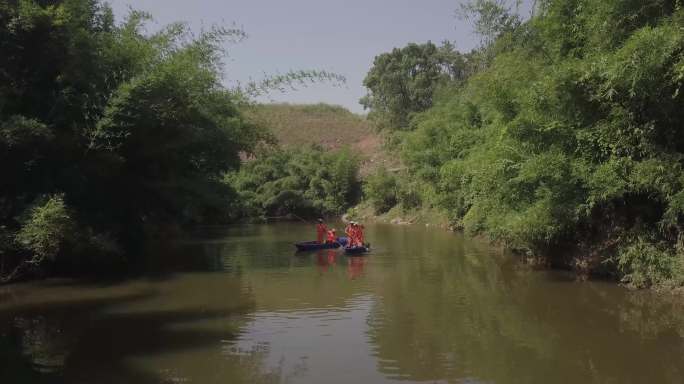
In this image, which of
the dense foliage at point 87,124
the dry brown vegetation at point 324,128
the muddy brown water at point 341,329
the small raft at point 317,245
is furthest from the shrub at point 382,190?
the muddy brown water at point 341,329

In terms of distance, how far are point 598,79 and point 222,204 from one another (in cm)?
1385

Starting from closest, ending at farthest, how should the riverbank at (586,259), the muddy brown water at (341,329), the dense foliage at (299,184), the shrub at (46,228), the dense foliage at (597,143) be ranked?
the muddy brown water at (341,329) < the dense foliage at (597,143) < the shrub at (46,228) < the riverbank at (586,259) < the dense foliage at (299,184)

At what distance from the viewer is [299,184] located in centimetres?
5444

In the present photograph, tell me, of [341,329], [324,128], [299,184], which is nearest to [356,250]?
[341,329]

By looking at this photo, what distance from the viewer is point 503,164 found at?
54.1 feet

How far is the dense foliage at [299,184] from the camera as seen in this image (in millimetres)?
52719

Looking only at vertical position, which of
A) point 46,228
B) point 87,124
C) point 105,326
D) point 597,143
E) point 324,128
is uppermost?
point 324,128

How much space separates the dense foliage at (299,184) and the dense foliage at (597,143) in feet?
116

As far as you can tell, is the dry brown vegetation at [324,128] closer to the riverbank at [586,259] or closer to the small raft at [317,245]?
the small raft at [317,245]

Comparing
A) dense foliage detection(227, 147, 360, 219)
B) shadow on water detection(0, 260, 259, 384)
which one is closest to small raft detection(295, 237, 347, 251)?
shadow on water detection(0, 260, 259, 384)

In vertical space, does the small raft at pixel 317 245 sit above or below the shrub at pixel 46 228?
below

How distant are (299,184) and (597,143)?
41509mm

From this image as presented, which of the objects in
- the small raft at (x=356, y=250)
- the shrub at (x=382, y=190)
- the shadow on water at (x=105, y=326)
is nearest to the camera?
the shadow on water at (x=105, y=326)

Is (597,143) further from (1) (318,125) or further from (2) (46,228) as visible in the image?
(1) (318,125)
